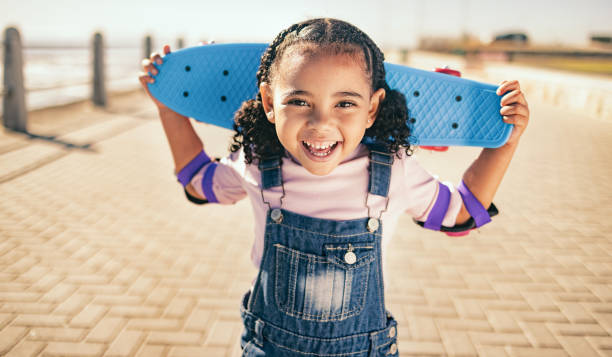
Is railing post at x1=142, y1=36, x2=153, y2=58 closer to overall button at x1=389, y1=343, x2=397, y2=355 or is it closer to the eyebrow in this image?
the eyebrow

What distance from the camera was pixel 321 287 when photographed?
4.18ft

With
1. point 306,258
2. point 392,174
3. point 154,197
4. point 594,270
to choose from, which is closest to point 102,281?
point 154,197

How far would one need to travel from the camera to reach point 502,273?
333 centimetres

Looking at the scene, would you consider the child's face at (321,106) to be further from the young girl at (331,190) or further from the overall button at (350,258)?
the overall button at (350,258)

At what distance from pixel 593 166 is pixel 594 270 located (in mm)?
3525

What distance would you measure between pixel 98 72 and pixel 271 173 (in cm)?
936

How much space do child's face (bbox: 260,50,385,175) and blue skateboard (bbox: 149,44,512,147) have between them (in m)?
0.51

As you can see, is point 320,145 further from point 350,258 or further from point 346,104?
point 350,258

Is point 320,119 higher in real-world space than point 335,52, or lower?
lower

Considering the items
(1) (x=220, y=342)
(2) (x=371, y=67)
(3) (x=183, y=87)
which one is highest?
(2) (x=371, y=67)

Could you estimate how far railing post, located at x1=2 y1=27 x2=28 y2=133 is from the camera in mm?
6418

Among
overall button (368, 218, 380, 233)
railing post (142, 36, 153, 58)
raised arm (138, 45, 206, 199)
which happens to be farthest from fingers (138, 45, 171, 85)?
railing post (142, 36, 153, 58)

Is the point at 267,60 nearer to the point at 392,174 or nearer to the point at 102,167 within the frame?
the point at 392,174

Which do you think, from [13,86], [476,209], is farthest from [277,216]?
[13,86]
